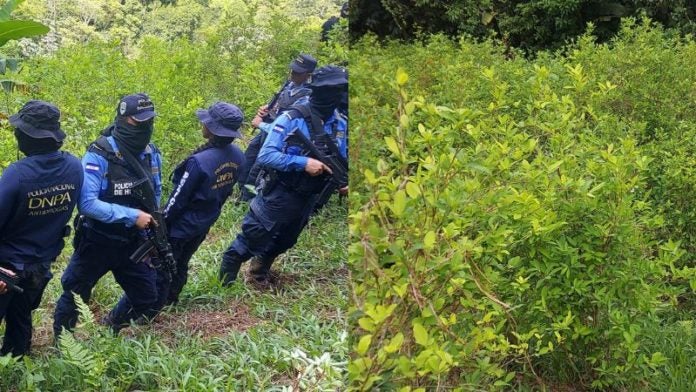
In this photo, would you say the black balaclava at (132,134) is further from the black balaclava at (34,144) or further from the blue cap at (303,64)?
the blue cap at (303,64)

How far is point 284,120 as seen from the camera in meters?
1.87

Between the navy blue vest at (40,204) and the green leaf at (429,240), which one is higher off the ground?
the green leaf at (429,240)

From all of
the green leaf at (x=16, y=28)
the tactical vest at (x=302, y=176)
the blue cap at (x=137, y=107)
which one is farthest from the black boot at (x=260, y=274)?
the green leaf at (x=16, y=28)

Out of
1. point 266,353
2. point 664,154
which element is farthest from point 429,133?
point 664,154

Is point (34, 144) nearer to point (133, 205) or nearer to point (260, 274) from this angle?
point (133, 205)

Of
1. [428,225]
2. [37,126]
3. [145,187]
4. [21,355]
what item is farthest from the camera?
[145,187]

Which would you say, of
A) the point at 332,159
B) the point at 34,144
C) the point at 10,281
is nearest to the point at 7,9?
the point at 332,159

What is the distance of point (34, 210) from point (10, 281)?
259 mm

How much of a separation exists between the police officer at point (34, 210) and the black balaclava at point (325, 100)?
108cm

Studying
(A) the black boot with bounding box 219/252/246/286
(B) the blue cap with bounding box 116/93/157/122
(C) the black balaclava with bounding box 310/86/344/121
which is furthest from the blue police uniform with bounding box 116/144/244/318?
(C) the black balaclava with bounding box 310/86/344/121

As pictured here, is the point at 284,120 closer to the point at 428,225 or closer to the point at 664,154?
the point at 428,225

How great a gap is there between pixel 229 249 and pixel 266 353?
417 mm

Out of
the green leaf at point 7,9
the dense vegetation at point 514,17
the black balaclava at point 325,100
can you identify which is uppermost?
the green leaf at point 7,9

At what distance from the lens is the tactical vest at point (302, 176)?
179 cm
